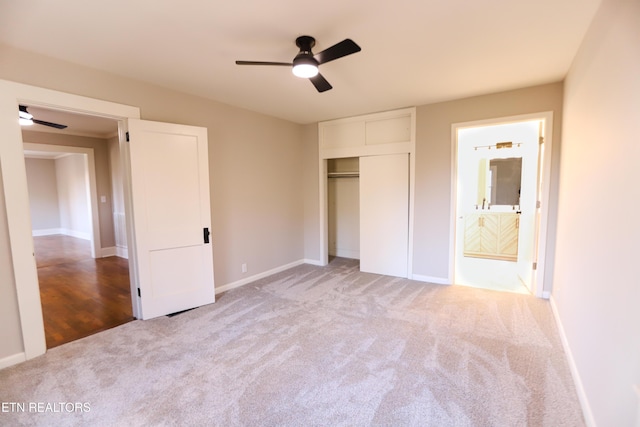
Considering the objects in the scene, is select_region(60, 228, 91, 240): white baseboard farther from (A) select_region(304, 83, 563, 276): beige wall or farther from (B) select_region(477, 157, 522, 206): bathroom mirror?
(B) select_region(477, 157, 522, 206): bathroom mirror

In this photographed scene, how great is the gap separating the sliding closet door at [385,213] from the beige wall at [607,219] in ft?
7.09

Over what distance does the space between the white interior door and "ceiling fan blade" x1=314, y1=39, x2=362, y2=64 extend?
1.94m

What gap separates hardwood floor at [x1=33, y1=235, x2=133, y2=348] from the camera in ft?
9.96

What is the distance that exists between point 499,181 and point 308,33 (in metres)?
5.20

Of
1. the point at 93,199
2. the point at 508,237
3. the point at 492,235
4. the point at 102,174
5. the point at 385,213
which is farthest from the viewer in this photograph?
the point at 102,174

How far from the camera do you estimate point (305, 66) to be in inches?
85.1

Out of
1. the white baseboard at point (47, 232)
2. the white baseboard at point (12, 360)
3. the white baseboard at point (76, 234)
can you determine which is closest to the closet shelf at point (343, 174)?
the white baseboard at point (12, 360)

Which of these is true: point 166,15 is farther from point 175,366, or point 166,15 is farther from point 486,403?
point 486,403

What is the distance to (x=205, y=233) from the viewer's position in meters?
3.53

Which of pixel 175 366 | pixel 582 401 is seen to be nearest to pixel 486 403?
pixel 582 401

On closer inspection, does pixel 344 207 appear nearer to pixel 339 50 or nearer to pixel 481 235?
pixel 481 235

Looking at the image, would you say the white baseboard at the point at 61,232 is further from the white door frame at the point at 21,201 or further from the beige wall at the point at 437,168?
the beige wall at the point at 437,168

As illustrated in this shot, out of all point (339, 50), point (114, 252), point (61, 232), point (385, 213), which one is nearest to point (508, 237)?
→ point (385, 213)

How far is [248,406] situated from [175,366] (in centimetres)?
84
